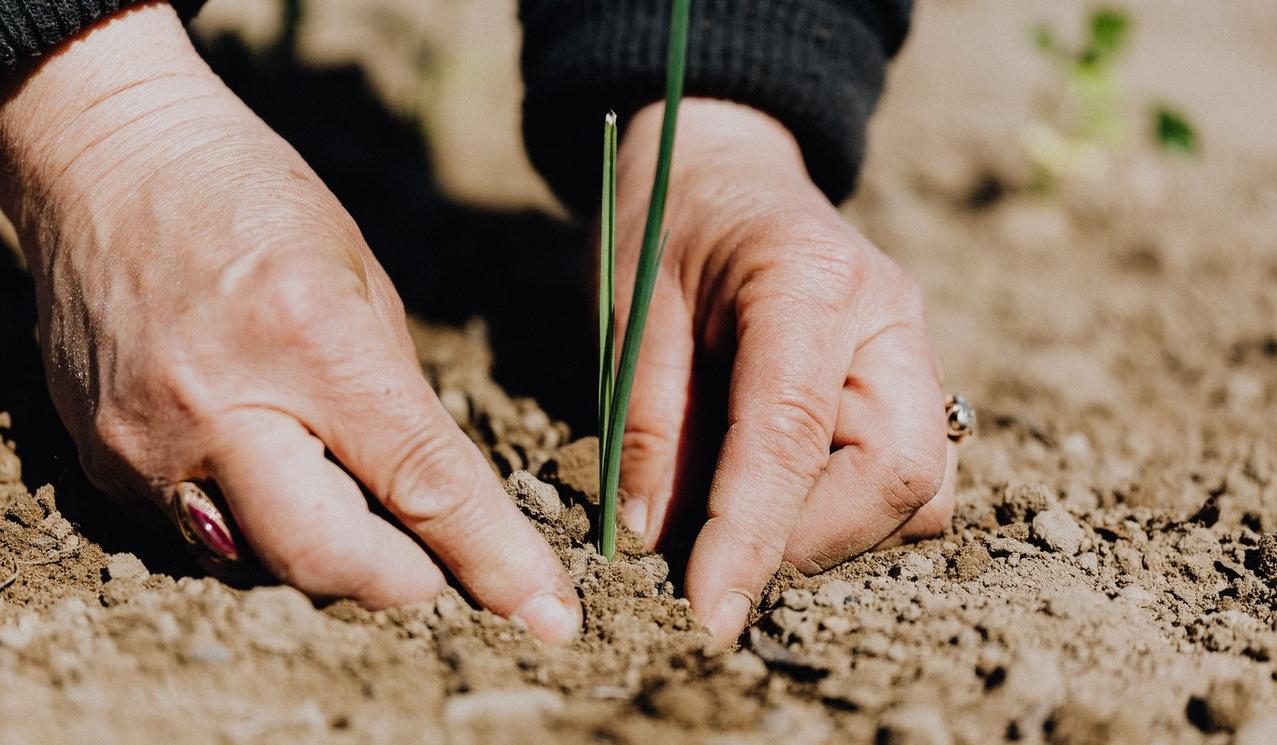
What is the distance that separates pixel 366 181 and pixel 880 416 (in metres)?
1.62

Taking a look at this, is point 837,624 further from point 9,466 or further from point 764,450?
point 9,466

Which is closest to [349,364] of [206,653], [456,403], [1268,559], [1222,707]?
[206,653]

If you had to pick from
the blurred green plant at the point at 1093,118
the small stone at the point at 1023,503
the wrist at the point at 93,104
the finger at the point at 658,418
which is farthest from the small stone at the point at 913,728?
the blurred green plant at the point at 1093,118

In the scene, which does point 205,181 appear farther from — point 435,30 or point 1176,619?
point 435,30

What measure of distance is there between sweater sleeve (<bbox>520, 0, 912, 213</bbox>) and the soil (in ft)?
1.64

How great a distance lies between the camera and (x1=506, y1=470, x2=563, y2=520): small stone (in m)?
1.22

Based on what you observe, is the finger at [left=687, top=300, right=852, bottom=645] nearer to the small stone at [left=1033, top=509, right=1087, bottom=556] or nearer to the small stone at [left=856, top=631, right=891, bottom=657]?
the small stone at [left=856, top=631, right=891, bottom=657]

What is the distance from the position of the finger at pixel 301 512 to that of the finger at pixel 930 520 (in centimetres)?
65

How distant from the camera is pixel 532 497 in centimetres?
122

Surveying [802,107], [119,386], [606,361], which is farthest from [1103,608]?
[119,386]

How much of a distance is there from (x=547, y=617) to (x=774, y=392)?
0.37 meters

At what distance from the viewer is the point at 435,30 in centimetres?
329

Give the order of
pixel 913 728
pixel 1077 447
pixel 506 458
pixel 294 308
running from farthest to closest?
pixel 1077 447 → pixel 506 458 → pixel 294 308 → pixel 913 728

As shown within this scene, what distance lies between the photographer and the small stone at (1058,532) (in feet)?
4.21
